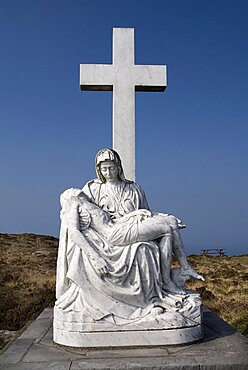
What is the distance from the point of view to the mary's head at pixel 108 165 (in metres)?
4.85

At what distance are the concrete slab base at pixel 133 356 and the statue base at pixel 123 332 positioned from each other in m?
0.06

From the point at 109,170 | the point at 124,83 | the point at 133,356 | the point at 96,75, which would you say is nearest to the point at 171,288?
the point at 133,356

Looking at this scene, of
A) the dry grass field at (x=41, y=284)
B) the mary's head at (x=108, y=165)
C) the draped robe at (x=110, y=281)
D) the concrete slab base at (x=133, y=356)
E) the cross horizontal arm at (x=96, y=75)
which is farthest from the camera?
the dry grass field at (x=41, y=284)

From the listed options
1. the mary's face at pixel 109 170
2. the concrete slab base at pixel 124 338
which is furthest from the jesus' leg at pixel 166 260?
the mary's face at pixel 109 170

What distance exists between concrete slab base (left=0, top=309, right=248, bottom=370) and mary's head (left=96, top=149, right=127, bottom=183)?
1997 millimetres

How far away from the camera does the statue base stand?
158 inches

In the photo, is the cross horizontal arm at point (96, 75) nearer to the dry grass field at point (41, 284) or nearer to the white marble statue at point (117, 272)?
the white marble statue at point (117, 272)

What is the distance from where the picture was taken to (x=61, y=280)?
443cm

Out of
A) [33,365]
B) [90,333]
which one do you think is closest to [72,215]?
[90,333]

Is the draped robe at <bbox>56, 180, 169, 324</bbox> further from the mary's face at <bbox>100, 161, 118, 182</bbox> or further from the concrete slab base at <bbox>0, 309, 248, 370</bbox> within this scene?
the mary's face at <bbox>100, 161, 118, 182</bbox>

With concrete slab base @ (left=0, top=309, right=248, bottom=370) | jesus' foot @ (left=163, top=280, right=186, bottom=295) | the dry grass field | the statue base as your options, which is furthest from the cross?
the dry grass field

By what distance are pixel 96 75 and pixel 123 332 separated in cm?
376

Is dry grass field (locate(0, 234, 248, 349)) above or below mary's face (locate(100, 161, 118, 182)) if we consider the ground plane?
below

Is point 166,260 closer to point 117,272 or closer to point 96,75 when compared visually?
point 117,272
